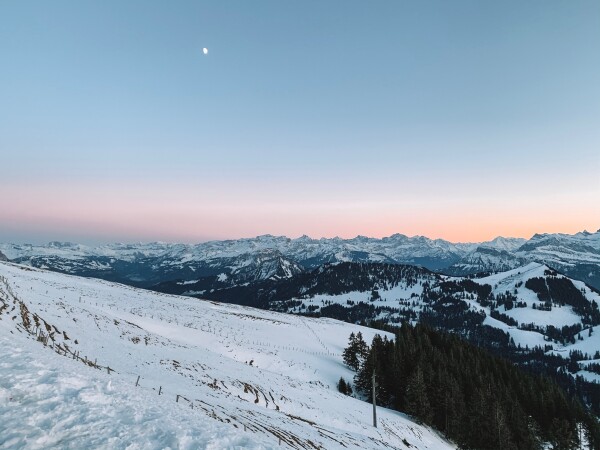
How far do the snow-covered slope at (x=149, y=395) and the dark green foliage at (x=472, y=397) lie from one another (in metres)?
6.39

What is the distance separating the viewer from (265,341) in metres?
88.6

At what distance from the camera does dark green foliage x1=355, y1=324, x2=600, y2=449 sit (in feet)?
202

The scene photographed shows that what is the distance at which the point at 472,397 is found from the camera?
240 feet

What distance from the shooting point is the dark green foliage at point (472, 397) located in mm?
61625

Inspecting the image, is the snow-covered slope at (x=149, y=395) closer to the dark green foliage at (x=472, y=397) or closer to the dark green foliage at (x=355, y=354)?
the dark green foliage at (x=472, y=397)

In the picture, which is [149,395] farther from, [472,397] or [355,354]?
[355,354]

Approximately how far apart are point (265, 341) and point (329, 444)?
6912cm

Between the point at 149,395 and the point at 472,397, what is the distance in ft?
254

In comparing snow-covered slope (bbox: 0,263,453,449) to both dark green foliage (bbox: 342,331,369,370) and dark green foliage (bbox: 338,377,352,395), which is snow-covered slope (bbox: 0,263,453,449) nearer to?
dark green foliage (bbox: 338,377,352,395)

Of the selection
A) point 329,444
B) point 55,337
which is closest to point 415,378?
point 329,444

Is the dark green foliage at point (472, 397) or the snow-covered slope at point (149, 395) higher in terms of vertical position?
the snow-covered slope at point (149, 395)

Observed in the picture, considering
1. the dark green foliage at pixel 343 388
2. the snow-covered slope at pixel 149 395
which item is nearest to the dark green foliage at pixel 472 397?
the dark green foliage at pixel 343 388

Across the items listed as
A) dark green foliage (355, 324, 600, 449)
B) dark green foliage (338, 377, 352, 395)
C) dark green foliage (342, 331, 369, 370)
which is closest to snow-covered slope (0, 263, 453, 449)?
dark green foliage (338, 377, 352, 395)

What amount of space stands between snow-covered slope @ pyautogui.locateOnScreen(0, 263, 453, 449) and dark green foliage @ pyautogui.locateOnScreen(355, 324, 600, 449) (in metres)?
6.39
